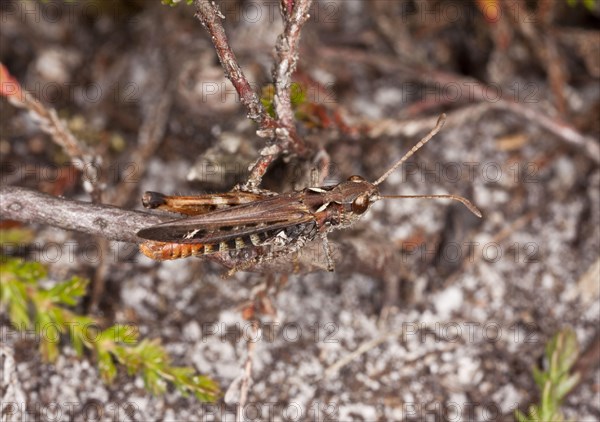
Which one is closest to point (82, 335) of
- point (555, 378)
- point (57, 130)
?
point (57, 130)

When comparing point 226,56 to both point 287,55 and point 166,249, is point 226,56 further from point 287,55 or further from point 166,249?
point 166,249

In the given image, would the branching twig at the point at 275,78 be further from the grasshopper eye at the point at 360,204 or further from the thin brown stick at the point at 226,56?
the grasshopper eye at the point at 360,204

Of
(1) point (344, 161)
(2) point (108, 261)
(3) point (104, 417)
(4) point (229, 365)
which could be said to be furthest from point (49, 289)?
(1) point (344, 161)

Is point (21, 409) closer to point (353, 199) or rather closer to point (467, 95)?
point (353, 199)

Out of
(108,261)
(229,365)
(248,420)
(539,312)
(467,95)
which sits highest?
(467,95)

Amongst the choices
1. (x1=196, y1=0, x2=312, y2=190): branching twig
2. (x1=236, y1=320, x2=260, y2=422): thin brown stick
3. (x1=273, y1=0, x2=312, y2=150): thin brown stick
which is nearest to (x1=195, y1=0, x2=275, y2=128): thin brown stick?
(x1=196, y1=0, x2=312, y2=190): branching twig

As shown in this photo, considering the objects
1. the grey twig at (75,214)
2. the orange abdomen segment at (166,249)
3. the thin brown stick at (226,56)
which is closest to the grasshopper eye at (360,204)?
the thin brown stick at (226,56)

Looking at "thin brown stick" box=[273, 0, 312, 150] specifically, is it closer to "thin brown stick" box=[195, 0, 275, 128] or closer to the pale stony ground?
"thin brown stick" box=[195, 0, 275, 128]
